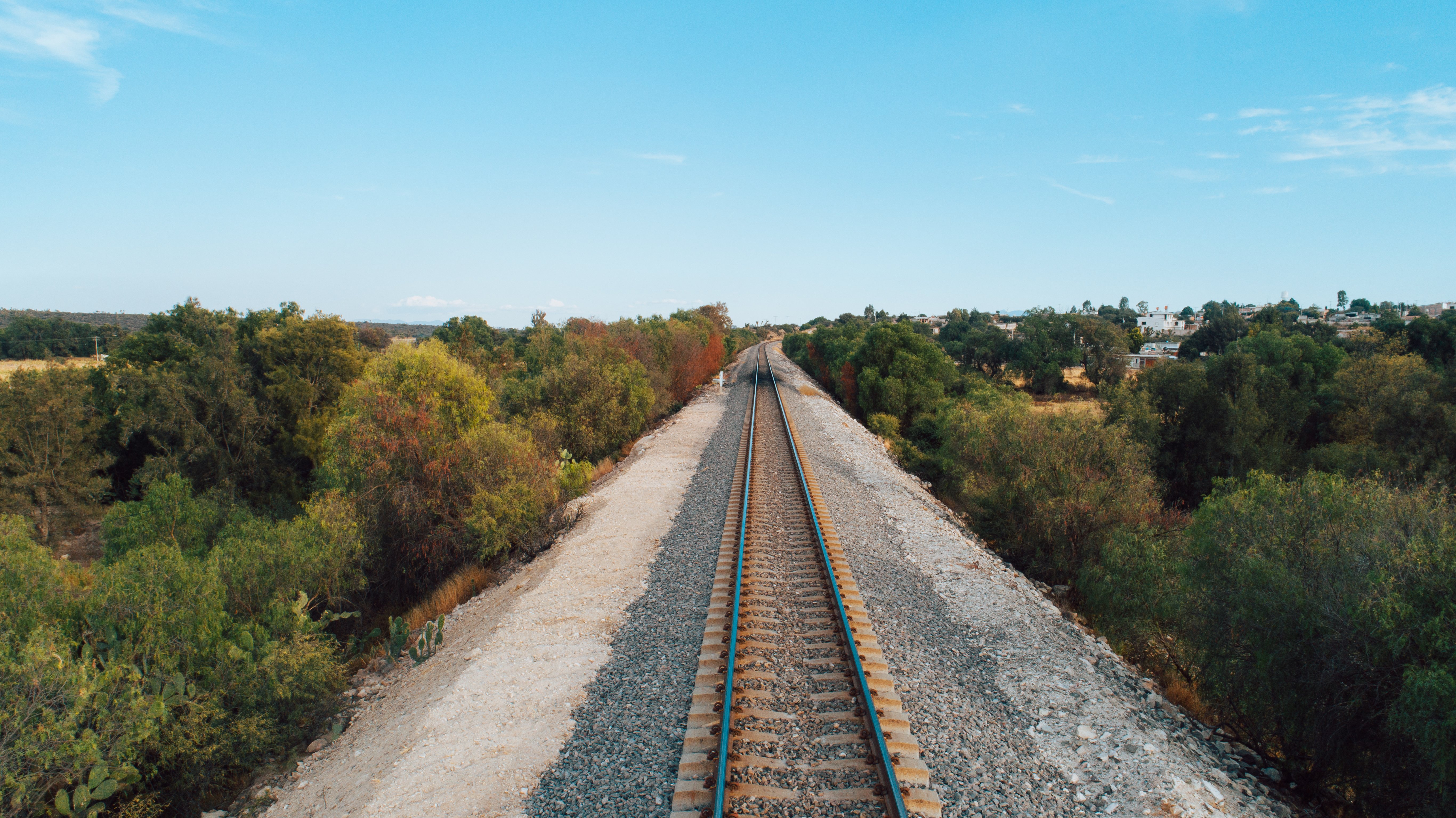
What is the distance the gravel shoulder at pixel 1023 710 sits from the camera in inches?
201

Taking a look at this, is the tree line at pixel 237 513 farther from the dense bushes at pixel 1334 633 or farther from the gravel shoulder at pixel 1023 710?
the dense bushes at pixel 1334 633

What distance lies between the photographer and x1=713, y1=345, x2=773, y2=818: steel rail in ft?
15.9

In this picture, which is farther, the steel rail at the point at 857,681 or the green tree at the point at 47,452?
the green tree at the point at 47,452

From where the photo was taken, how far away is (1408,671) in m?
4.93

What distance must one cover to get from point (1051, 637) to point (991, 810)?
153 inches

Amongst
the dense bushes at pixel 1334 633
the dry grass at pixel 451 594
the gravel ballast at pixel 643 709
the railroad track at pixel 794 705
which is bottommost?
the dry grass at pixel 451 594

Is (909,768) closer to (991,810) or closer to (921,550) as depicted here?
(991,810)

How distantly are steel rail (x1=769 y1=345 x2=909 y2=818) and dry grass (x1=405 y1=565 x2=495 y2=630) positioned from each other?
5.48 m

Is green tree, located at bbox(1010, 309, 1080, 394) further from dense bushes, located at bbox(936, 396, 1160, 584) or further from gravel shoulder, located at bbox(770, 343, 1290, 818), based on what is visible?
gravel shoulder, located at bbox(770, 343, 1290, 818)

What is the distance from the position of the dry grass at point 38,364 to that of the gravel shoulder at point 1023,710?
37890 millimetres

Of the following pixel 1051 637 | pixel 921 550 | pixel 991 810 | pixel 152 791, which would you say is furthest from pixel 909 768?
pixel 152 791

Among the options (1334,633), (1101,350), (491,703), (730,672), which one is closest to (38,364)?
(491,703)

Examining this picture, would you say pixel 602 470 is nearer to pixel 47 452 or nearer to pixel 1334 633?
pixel 1334 633

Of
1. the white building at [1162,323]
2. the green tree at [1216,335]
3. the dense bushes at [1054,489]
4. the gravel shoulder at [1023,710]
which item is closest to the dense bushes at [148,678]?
the gravel shoulder at [1023,710]
